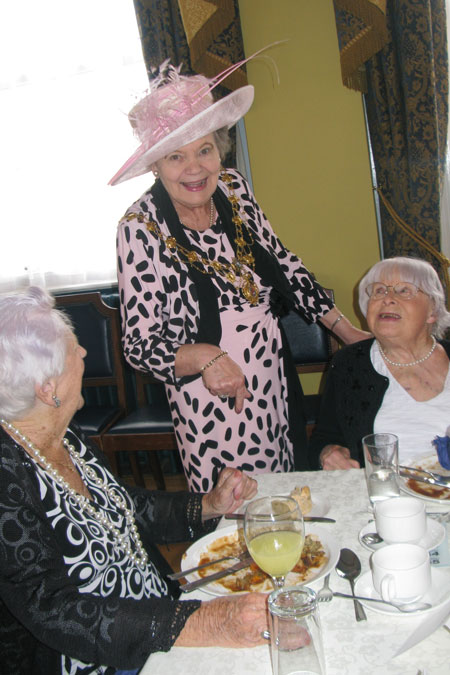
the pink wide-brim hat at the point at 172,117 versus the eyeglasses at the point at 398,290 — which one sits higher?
the pink wide-brim hat at the point at 172,117

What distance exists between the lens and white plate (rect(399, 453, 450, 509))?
137 centimetres

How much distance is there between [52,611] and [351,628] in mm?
538

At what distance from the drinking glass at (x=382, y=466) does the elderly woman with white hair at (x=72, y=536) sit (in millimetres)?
314

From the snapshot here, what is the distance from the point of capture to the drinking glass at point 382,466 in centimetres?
140

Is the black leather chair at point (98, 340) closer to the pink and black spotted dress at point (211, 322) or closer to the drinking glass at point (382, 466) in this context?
the pink and black spotted dress at point (211, 322)

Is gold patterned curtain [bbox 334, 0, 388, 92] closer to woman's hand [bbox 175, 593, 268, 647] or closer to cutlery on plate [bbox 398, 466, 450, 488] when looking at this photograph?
cutlery on plate [bbox 398, 466, 450, 488]

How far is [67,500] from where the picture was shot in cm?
137

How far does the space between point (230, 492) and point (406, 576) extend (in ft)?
1.90

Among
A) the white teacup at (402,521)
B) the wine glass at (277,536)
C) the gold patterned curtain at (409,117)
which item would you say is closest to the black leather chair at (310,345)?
the gold patterned curtain at (409,117)

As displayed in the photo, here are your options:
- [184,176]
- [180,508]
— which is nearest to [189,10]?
[184,176]

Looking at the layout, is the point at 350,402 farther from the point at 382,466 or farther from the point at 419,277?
the point at 382,466

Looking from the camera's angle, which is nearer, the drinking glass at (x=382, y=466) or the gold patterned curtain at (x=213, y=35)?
the drinking glass at (x=382, y=466)

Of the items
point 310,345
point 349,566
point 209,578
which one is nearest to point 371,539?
point 349,566

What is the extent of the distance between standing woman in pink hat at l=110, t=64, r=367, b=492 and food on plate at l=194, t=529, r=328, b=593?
641 mm
